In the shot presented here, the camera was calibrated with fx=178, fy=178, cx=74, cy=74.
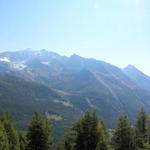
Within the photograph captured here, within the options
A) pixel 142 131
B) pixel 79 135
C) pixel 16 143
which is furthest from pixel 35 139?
pixel 142 131

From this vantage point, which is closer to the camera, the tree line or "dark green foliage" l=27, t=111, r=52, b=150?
the tree line

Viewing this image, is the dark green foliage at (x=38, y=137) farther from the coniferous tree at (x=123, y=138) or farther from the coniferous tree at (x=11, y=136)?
the coniferous tree at (x=123, y=138)

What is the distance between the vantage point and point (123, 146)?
98.9 ft

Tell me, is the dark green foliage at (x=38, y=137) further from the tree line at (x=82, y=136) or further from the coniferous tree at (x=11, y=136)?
the coniferous tree at (x=11, y=136)

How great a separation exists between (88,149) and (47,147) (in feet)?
24.2

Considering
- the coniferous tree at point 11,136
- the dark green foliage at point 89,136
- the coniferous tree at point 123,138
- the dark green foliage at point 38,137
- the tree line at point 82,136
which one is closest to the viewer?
the dark green foliage at point 89,136

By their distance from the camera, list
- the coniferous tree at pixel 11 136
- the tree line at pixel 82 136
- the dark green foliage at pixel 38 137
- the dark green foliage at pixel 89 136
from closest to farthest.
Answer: the dark green foliage at pixel 89 136 → the tree line at pixel 82 136 → the dark green foliage at pixel 38 137 → the coniferous tree at pixel 11 136

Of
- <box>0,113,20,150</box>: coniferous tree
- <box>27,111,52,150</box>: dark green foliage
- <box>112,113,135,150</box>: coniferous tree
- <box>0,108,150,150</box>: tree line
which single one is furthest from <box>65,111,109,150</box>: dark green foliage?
<box>0,113,20,150</box>: coniferous tree

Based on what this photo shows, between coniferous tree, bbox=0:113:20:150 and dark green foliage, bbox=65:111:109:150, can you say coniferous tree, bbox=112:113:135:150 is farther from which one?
coniferous tree, bbox=0:113:20:150

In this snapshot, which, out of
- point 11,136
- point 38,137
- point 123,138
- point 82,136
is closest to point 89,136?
point 82,136

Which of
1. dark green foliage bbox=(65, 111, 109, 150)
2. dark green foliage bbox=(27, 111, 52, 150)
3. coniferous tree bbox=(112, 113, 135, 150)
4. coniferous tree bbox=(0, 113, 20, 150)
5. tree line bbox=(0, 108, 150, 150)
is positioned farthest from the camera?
coniferous tree bbox=(0, 113, 20, 150)

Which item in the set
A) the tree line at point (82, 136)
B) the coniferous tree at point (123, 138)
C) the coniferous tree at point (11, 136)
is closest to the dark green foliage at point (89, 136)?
the tree line at point (82, 136)

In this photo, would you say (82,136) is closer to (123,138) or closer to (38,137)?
(38,137)

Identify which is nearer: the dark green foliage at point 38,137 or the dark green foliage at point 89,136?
the dark green foliage at point 89,136
